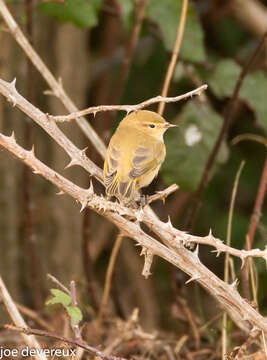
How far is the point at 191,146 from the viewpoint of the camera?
131 inches

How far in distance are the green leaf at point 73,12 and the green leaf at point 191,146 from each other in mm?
728

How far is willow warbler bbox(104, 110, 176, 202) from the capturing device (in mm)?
2598

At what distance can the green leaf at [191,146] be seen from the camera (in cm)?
322

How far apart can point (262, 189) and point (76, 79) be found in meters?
2.02

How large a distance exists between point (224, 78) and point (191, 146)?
503 mm

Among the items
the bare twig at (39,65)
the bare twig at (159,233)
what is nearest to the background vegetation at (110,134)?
the bare twig at (39,65)

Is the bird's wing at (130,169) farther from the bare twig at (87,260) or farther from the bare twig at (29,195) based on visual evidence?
the bare twig at (29,195)

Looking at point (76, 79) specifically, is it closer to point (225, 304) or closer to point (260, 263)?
point (260, 263)

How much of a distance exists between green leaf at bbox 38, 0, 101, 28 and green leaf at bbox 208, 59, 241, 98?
31.2 inches

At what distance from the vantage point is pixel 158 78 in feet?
16.8

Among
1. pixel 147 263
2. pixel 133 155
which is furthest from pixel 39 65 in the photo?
pixel 147 263

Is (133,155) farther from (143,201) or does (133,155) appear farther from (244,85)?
(244,85)

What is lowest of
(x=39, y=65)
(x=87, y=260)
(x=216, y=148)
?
(x=87, y=260)

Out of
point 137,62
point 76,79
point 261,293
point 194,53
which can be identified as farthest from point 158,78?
point 261,293
